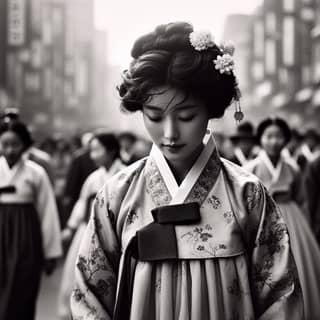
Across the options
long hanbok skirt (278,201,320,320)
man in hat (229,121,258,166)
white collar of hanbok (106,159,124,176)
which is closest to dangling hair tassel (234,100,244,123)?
long hanbok skirt (278,201,320,320)

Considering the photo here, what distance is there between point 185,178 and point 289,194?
3918 mm

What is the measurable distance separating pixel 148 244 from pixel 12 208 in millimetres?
4080

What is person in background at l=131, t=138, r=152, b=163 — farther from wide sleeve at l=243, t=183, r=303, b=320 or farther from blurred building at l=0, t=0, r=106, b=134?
blurred building at l=0, t=0, r=106, b=134

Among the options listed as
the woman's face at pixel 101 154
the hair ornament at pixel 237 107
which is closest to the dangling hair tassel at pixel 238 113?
the hair ornament at pixel 237 107

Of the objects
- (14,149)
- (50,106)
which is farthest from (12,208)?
(50,106)

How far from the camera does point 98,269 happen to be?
2.84 metres

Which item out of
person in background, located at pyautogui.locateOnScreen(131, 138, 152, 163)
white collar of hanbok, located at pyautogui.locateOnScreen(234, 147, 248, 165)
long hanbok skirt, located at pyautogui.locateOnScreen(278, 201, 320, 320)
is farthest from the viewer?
person in background, located at pyautogui.locateOnScreen(131, 138, 152, 163)

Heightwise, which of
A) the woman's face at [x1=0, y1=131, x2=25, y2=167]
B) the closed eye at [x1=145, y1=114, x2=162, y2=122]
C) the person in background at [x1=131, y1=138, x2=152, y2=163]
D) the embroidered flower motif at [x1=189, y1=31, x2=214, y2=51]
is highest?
the embroidered flower motif at [x1=189, y1=31, x2=214, y2=51]

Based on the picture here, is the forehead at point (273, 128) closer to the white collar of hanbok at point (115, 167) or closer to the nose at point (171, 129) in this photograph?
the white collar of hanbok at point (115, 167)

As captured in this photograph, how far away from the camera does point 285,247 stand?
9.16 feet

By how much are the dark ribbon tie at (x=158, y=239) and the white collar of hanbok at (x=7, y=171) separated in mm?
4001

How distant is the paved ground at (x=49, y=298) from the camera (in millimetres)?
7469

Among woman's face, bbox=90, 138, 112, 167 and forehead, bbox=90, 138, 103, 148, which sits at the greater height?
forehead, bbox=90, 138, 103, 148

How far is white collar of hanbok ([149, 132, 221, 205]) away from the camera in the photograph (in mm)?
2803
